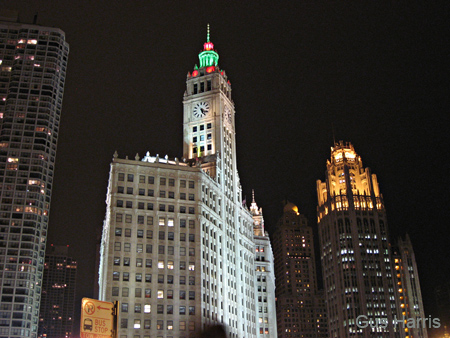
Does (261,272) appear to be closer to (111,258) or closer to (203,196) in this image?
(203,196)

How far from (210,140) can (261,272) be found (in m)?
45.6

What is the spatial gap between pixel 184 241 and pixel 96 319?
8226 cm

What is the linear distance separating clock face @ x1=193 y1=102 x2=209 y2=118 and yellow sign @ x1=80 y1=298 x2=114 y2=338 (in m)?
116

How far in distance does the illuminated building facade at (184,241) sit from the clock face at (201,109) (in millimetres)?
303

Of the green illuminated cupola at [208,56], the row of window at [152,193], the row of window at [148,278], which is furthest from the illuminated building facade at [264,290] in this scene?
the green illuminated cupola at [208,56]

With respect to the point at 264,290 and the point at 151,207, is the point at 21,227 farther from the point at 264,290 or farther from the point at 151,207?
the point at 264,290

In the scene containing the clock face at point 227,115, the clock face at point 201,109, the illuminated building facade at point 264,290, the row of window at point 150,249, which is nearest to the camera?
the row of window at point 150,249

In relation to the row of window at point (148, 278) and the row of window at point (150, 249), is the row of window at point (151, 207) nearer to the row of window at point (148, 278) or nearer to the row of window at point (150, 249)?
the row of window at point (150, 249)

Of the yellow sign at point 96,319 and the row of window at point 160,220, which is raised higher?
the row of window at point 160,220

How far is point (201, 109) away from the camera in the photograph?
160000mm

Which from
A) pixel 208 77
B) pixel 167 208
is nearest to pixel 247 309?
pixel 167 208

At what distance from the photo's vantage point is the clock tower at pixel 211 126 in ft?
500

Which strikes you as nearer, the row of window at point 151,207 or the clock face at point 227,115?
the row of window at point 151,207

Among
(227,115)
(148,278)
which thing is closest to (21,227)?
(227,115)
